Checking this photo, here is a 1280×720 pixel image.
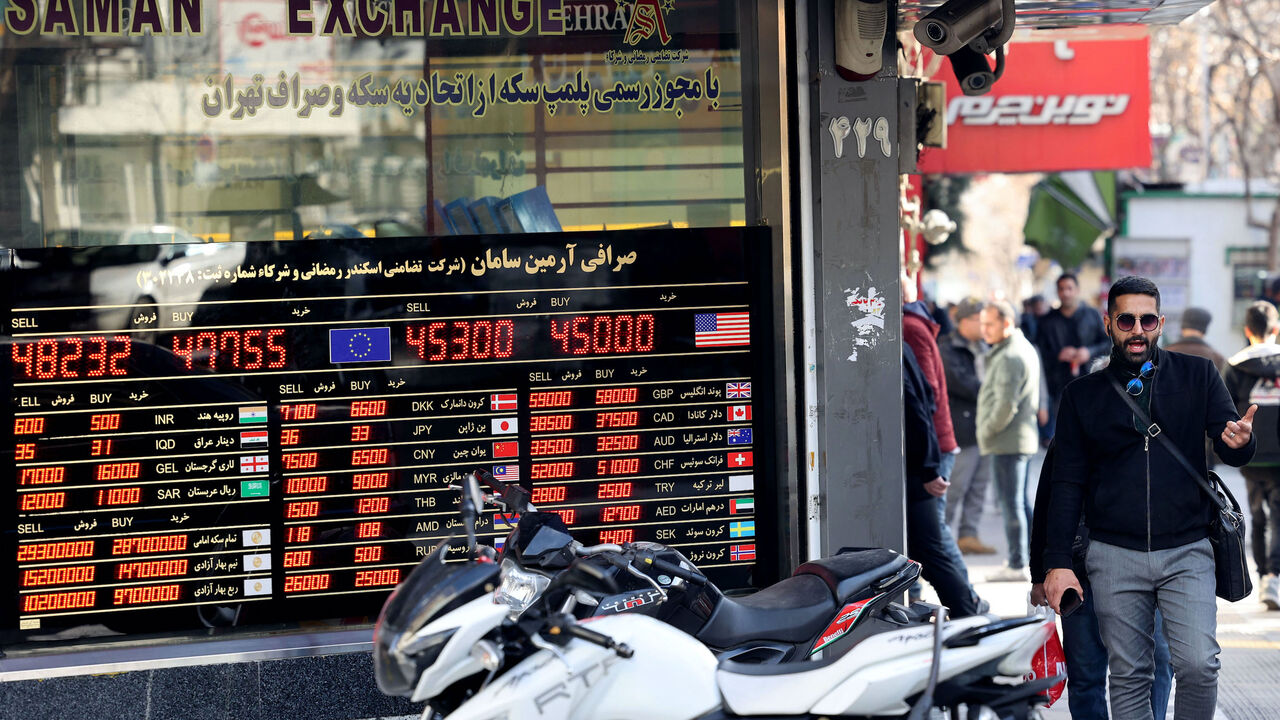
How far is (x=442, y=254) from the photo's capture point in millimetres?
5766

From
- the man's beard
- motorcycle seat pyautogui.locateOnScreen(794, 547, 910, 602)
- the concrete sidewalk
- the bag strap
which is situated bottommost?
the concrete sidewalk

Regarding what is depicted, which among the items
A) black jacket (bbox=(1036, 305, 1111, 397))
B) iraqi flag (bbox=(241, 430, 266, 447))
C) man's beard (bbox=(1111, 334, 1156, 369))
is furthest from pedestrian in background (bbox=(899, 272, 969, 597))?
black jacket (bbox=(1036, 305, 1111, 397))

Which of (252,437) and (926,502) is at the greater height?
(252,437)

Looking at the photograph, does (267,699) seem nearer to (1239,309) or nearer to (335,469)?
(335,469)

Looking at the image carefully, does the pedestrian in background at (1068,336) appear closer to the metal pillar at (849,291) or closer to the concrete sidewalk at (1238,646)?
the concrete sidewalk at (1238,646)

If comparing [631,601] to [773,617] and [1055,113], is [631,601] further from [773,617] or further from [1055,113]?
[1055,113]

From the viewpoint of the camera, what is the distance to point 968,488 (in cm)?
980

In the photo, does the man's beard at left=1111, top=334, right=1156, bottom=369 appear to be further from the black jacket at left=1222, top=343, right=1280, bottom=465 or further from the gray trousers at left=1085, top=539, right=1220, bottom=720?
the black jacket at left=1222, top=343, right=1280, bottom=465

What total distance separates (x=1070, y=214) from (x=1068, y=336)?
8487 millimetres

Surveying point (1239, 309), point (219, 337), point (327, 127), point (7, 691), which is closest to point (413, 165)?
point (327, 127)

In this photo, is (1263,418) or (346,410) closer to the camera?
(346,410)

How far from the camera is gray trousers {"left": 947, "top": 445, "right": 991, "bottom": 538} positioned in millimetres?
9594

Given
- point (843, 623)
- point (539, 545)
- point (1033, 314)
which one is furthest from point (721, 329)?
point (1033, 314)

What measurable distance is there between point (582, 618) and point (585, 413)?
194 centimetres
